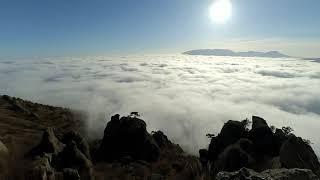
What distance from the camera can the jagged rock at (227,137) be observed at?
5862cm

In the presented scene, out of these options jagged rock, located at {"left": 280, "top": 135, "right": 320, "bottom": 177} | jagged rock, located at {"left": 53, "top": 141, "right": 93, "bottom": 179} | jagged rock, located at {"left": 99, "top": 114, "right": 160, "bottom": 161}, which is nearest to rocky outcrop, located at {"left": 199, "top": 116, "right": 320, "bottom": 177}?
jagged rock, located at {"left": 280, "top": 135, "right": 320, "bottom": 177}

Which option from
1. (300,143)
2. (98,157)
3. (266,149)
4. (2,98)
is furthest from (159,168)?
(2,98)

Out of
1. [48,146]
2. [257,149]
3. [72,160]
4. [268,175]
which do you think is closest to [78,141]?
[48,146]

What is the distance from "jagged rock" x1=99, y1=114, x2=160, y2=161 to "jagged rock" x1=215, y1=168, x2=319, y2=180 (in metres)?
59.3

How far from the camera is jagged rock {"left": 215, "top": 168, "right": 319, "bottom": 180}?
1042 cm

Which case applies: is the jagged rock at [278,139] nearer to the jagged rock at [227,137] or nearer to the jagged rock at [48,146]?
the jagged rock at [227,137]

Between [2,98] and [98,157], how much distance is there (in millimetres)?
85094

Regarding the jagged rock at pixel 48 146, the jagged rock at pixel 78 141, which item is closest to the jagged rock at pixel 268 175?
the jagged rock at pixel 48 146

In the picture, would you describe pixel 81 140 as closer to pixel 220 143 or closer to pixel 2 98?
pixel 220 143

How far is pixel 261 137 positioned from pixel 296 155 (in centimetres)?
1922

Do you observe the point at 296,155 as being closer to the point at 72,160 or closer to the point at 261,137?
the point at 261,137

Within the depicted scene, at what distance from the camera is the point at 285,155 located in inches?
1375

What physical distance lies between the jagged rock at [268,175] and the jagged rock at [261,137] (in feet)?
140

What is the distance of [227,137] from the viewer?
5900 centimetres
